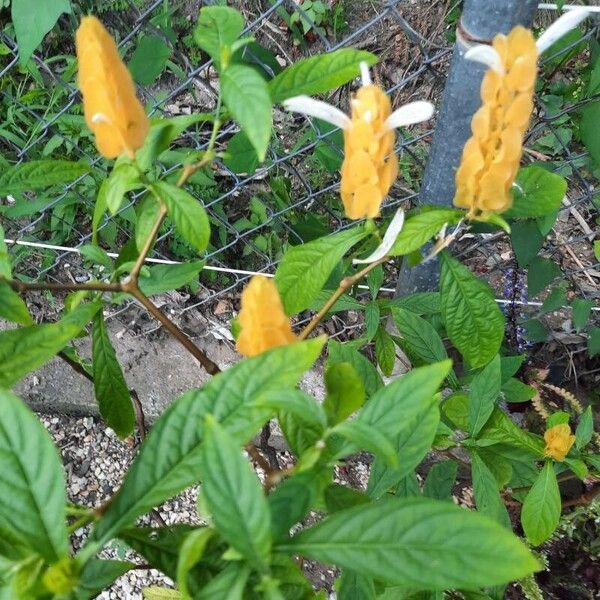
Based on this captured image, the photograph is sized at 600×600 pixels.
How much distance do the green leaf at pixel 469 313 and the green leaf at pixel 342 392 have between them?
1.35 ft

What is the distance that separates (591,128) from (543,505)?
69cm

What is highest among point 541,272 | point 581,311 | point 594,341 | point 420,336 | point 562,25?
point 562,25

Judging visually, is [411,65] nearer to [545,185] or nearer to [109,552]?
[545,185]

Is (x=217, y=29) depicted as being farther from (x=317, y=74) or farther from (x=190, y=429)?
(x=190, y=429)

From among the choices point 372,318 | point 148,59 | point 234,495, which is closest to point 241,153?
point 148,59

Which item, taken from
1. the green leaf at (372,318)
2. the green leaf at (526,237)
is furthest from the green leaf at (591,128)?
the green leaf at (372,318)

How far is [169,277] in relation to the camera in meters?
1.03

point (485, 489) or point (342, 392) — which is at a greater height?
point (342, 392)

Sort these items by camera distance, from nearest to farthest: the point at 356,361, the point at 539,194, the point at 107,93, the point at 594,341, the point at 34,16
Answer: the point at 107,93, the point at 34,16, the point at 539,194, the point at 356,361, the point at 594,341

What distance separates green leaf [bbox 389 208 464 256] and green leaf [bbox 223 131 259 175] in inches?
22.0

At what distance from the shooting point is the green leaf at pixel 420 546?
535 millimetres

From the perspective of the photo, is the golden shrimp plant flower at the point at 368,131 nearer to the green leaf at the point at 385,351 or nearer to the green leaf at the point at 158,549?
the green leaf at the point at 158,549

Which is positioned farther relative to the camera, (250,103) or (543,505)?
(543,505)

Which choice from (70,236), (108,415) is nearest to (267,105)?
(108,415)
